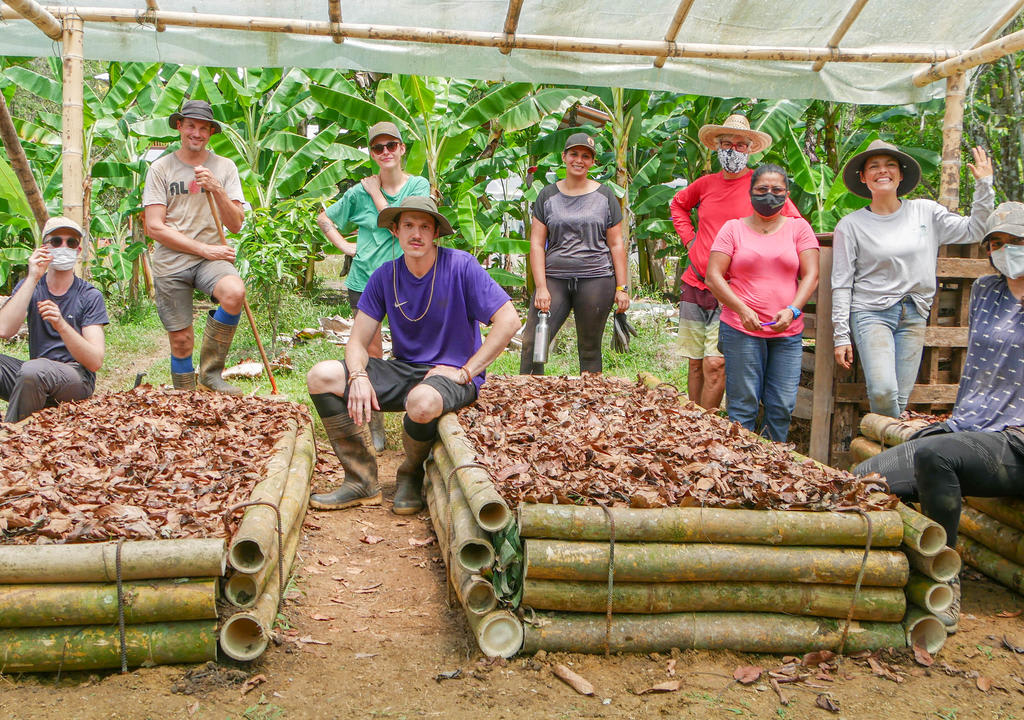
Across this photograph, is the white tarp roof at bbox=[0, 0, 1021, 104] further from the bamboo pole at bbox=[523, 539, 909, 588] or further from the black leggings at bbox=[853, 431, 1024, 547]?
the bamboo pole at bbox=[523, 539, 909, 588]

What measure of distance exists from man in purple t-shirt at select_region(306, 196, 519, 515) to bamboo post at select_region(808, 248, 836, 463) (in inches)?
90.9

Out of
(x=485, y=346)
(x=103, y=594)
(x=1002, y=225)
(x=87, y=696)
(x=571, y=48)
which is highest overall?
(x=571, y=48)

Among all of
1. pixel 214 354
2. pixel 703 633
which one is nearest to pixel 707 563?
pixel 703 633

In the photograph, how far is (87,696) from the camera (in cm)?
303

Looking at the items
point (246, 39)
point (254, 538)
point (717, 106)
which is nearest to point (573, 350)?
point (717, 106)

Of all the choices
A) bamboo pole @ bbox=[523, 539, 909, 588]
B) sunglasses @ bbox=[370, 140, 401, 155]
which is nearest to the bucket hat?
sunglasses @ bbox=[370, 140, 401, 155]

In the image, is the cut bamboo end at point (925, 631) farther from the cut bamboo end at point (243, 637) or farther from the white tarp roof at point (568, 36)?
the white tarp roof at point (568, 36)

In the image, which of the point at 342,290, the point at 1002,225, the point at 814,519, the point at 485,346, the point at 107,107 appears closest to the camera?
the point at 814,519

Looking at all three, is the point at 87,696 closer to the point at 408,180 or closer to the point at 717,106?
the point at 408,180

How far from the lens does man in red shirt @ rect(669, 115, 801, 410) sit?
6199 mm

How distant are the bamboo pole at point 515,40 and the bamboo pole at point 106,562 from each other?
4.48 metres

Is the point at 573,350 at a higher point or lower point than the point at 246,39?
lower

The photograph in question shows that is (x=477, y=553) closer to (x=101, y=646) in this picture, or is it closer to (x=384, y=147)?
(x=101, y=646)

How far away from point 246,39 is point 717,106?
6.19 metres
